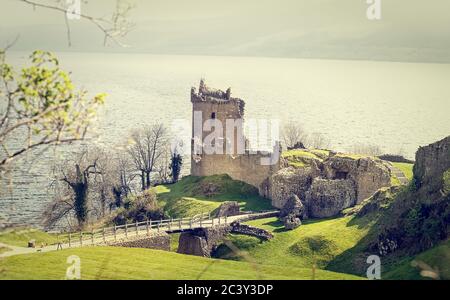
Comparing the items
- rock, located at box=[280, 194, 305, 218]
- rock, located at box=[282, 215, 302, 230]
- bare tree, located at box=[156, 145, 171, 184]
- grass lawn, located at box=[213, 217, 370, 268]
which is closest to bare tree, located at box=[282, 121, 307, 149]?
bare tree, located at box=[156, 145, 171, 184]

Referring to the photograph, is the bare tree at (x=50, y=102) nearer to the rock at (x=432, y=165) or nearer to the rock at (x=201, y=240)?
the rock at (x=432, y=165)

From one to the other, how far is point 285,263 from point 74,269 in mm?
14462

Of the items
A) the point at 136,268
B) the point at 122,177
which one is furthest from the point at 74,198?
the point at 136,268

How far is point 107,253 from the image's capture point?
45.2 m

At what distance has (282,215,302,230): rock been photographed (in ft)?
185

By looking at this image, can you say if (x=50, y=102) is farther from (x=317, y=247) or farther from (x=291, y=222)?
(x=291, y=222)

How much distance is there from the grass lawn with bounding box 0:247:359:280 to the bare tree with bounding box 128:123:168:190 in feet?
128

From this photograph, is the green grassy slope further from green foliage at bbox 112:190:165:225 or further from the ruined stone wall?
green foliage at bbox 112:190:165:225

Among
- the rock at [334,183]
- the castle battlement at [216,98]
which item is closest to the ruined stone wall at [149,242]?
the rock at [334,183]

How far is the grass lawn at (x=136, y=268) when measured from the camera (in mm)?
38344

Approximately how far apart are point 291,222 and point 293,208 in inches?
80.6

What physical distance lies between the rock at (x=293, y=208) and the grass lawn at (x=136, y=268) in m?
13.5

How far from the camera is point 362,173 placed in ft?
198
